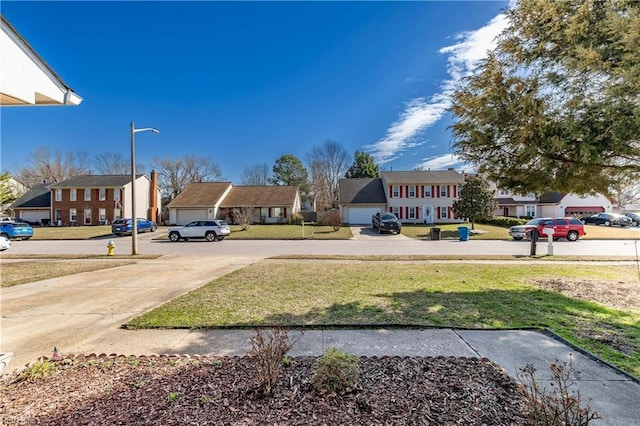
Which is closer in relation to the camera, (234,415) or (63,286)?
(234,415)

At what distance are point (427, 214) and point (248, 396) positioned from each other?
37.0 m

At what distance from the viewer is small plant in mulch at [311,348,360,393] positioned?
2.69m

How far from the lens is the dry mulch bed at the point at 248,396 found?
93.3 inches

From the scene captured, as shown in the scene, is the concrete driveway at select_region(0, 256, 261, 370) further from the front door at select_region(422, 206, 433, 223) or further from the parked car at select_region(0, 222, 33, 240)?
the front door at select_region(422, 206, 433, 223)

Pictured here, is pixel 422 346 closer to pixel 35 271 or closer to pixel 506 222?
pixel 35 271

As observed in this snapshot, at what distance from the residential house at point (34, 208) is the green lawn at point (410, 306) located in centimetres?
4553

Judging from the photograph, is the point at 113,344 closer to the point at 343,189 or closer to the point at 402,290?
the point at 402,290

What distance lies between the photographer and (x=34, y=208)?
40375 mm

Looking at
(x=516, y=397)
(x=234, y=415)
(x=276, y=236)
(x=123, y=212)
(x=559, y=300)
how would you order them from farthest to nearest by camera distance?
(x=123, y=212) → (x=276, y=236) → (x=559, y=300) → (x=516, y=397) → (x=234, y=415)

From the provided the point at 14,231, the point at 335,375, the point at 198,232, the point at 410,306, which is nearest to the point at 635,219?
the point at 410,306

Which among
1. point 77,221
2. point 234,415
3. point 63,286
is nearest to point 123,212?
point 77,221

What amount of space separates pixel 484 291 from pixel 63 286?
10.5m

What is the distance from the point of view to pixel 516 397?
2.68 meters

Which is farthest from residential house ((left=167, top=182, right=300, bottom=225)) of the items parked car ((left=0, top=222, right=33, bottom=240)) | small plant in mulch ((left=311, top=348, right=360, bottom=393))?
small plant in mulch ((left=311, top=348, right=360, bottom=393))
